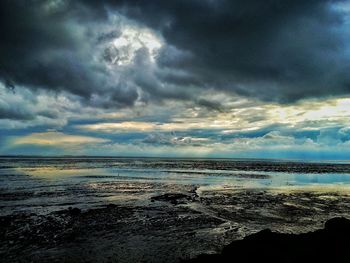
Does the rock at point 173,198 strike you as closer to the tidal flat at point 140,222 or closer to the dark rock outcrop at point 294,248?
the tidal flat at point 140,222

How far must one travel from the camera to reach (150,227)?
20.5 meters

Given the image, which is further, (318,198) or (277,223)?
(318,198)

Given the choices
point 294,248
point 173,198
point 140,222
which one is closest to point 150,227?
point 140,222

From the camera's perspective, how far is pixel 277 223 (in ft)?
71.2

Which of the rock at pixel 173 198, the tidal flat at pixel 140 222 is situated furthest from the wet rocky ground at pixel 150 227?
the rock at pixel 173 198

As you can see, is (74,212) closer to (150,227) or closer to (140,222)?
(140,222)

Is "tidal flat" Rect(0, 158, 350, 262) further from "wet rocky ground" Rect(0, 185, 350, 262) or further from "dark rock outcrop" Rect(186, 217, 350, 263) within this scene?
"dark rock outcrop" Rect(186, 217, 350, 263)

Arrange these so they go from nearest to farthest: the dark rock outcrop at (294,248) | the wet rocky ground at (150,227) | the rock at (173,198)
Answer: the dark rock outcrop at (294,248) < the wet rocky ground at (150,227) < the rock at (173,198)

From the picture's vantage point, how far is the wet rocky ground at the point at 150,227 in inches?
602

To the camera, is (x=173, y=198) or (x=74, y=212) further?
(x=173, y=198)

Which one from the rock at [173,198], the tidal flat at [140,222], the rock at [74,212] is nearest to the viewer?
the tidal flat at [140,222]

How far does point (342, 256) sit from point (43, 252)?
43.4 ft

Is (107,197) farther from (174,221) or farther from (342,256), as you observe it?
(342,256)

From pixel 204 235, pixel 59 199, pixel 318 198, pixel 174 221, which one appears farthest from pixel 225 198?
pixel 59 199
